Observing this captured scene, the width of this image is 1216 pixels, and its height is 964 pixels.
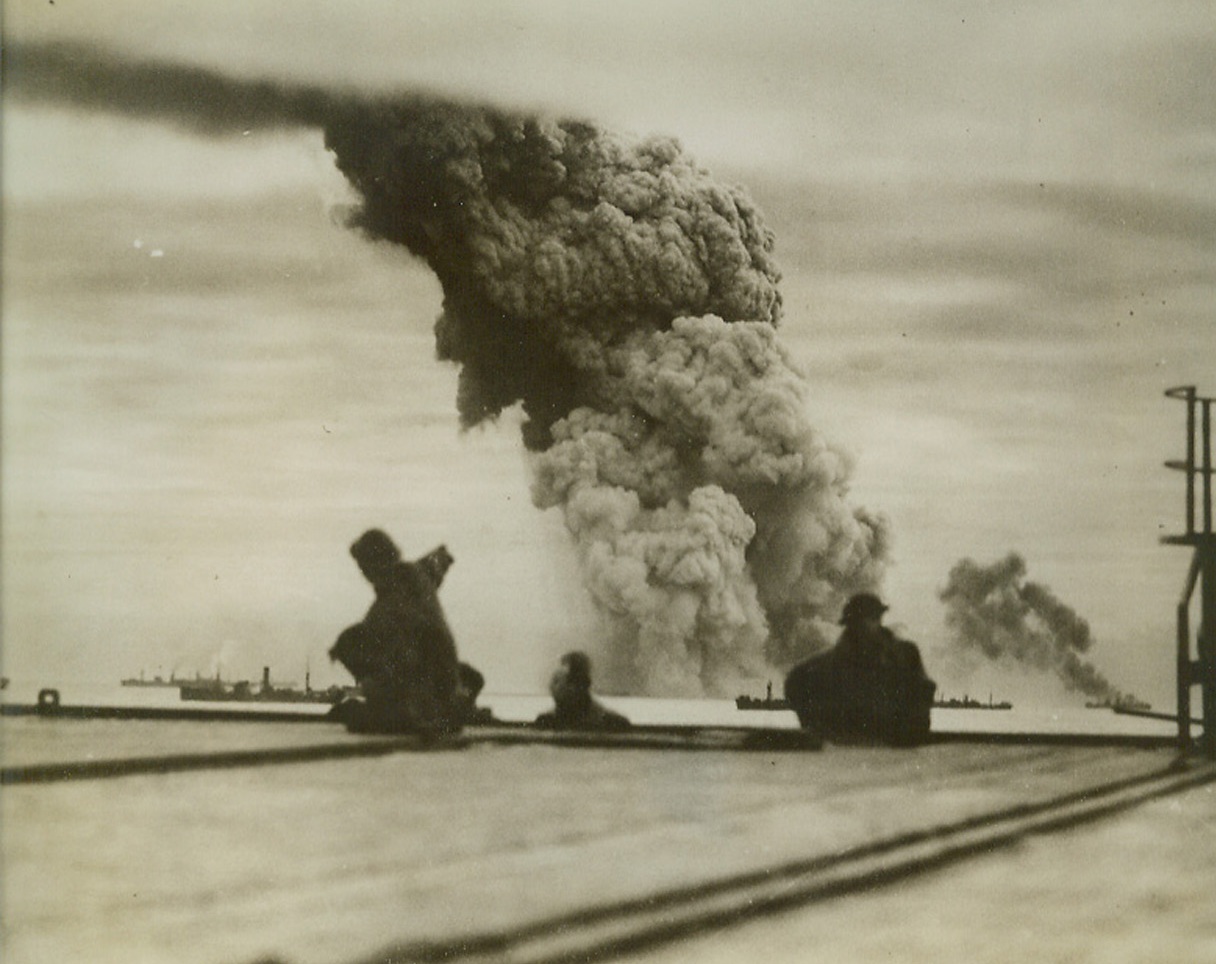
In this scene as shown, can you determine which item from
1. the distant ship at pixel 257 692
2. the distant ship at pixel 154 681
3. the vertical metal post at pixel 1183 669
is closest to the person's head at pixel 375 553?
the distant ship at pixel 257 692

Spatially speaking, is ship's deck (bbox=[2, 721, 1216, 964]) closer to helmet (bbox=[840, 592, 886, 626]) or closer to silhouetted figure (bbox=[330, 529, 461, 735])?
silhouetted figure (bbox=[330, 529, 461, 735])

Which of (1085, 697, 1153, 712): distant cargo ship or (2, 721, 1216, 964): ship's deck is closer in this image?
(2, 721, 1216, 964): ship's deck

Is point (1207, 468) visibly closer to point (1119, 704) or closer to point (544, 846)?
point (1119, 704)

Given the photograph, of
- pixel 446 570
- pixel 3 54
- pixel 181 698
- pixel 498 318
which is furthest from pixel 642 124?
pixel 181 698

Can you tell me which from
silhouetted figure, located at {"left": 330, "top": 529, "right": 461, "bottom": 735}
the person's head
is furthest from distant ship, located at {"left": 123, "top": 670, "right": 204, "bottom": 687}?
the person's head

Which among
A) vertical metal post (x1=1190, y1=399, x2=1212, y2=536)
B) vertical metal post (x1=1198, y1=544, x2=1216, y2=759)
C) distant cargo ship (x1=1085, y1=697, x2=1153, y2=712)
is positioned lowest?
distant cargo ship (x1=1085, y1=697, x2=1153, y2=712)
